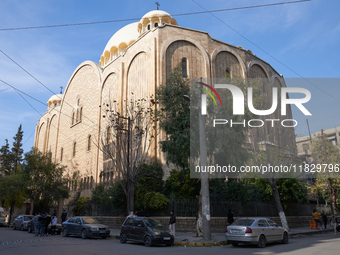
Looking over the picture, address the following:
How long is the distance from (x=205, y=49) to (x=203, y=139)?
16996mm

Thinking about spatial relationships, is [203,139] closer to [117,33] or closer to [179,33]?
[179,33]

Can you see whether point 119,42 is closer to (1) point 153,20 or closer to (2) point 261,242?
(1) point 153,20

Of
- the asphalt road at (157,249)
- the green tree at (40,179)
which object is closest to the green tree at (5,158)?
the green tree at (40,179)

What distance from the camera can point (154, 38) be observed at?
87.2 feet

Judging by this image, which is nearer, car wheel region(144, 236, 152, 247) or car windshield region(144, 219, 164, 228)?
car wheel region(144, 236, 152, 247)

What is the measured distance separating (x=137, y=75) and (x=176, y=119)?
12946 millimetres

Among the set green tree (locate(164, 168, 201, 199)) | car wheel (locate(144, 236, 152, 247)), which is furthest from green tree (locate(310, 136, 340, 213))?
car wheel (locate(144, 236, 152, 247))

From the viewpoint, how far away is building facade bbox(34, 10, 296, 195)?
26188 millimetres

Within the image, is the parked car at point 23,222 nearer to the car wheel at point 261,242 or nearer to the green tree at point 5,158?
the car wheel at point 261,242

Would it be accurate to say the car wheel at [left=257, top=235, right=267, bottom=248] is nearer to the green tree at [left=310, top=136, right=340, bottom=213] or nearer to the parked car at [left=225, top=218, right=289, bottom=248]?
the parked car at [left=225, top=218, right=289, bottom=248]

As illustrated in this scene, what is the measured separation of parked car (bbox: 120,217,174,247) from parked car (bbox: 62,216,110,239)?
203 centimetres

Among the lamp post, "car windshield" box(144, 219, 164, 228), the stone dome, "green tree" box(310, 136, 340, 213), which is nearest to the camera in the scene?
"car windshield" box(144, 219, 164, 228)

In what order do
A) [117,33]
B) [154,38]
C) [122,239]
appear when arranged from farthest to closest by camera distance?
1. [117,33]
2. [154,38]
3. [122,239]

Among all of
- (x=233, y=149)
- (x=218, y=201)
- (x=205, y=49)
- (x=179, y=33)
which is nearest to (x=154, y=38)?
(x=179, y=33)
